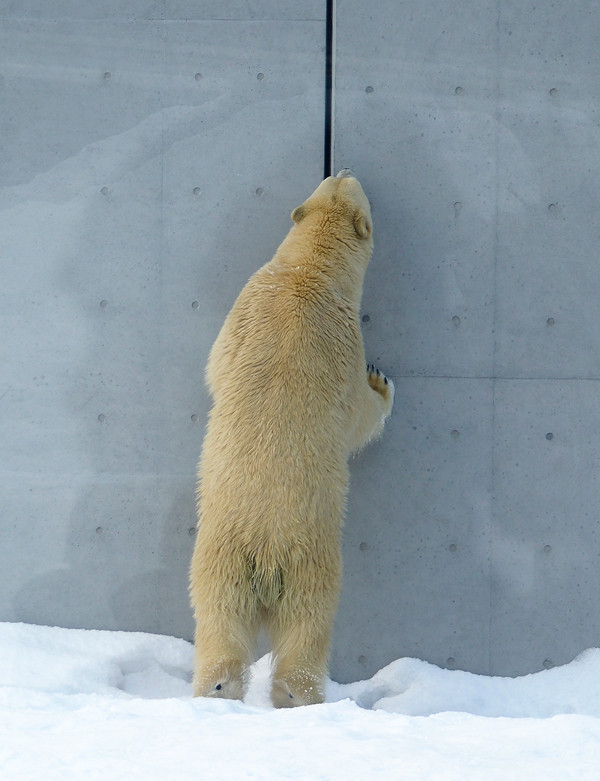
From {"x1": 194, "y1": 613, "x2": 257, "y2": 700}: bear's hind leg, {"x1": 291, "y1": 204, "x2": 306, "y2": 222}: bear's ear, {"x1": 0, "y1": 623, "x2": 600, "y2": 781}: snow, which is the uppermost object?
{"x1": 291, "y1": 204, "x2": 306, "y2": 222}: bear's ear

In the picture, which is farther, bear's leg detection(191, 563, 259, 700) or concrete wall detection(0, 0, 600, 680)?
concrete wall detection(0, 0, 600, 680)

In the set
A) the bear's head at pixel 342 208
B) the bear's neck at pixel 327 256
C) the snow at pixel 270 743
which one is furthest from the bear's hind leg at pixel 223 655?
the bear's head at pixel 342 208

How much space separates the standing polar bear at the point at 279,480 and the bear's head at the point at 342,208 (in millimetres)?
196

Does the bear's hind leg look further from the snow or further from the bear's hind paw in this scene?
the bear's hind paw

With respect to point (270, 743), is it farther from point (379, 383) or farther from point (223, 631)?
point (379, 383)

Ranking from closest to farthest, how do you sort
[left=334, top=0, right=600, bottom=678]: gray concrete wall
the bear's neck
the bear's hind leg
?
the bear's hind leg < the bear's neck < [left=334, top=0, right=600, bottom=678]: gray concrete wall

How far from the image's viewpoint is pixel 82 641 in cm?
369

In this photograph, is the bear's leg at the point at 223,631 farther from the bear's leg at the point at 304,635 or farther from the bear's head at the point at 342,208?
the bear's head at the point at 342,208

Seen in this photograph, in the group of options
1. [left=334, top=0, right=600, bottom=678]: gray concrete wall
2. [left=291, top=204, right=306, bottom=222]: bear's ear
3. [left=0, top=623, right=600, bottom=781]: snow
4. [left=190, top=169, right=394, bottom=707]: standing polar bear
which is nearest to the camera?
[left=0, top=623, right=600, bottom=781]: snow

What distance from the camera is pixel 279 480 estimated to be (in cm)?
294

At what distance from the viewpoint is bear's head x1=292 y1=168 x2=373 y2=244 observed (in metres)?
3.41

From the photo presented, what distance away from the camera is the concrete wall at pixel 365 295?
370 centimetres

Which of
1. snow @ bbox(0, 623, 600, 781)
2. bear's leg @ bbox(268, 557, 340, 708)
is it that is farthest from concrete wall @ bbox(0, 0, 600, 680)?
snow @ bbox(0, 623, 600, 781)

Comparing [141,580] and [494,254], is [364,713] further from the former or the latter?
[494,254]
